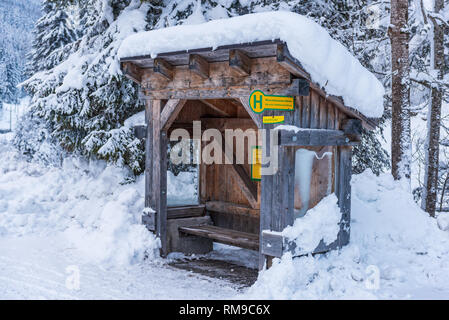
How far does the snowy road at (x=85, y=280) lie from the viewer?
6.21m

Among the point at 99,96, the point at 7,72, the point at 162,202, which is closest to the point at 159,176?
the point at 162,202

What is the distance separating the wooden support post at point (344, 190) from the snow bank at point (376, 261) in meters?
0.22

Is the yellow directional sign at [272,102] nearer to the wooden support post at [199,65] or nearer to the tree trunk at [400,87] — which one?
the wooden support post at [199,65]

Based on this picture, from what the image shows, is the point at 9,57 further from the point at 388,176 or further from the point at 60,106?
the point at 388,176

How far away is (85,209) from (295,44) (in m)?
6.50

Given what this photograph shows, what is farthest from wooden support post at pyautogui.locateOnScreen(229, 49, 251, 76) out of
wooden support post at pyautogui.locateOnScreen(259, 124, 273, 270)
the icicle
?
the icicle

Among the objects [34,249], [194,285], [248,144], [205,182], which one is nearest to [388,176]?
[248,144]

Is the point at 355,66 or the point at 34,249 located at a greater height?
the point at 355,66

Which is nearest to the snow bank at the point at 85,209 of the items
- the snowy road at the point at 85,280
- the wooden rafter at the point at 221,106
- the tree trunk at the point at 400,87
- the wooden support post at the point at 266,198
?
the snowy road at the point at 85,280

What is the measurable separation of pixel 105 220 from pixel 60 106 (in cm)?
380

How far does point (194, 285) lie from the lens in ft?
22.7

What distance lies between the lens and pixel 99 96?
440 inches

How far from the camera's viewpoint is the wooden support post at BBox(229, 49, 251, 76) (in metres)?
6.27
